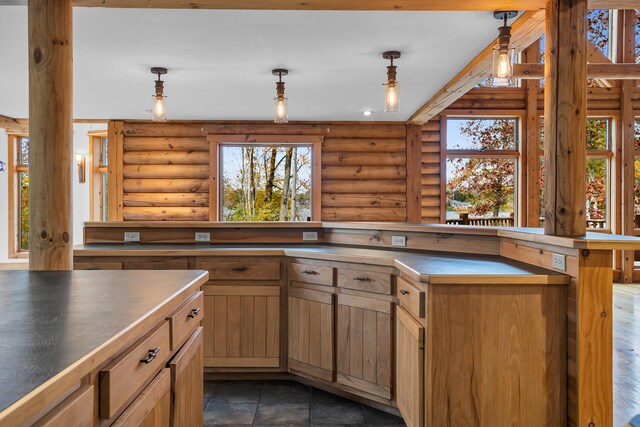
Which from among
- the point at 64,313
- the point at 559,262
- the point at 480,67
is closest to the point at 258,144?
the point at 480,67

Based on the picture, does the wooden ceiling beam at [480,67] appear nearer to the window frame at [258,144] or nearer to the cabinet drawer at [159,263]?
the window frame at [258,144]

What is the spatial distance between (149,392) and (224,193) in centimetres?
568

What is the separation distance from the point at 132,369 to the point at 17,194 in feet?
27.6

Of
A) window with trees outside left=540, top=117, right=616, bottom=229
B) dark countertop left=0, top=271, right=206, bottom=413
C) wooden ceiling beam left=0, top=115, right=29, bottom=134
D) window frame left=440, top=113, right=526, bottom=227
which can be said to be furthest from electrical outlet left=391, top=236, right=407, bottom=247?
wooden ceiling beam left=0, top=115, right=29, bottom=134

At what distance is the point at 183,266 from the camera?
327 cm

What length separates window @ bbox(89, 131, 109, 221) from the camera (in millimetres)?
8281

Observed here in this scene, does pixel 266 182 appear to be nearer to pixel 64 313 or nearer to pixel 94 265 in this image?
pixel 94 265

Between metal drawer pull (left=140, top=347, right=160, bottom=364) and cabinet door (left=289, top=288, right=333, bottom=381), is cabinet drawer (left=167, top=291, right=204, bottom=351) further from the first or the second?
cabinet door (left=289, top=288, right=333, bottom=381)

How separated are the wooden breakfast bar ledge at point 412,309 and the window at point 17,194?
531cm

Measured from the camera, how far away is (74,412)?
35.3 inches

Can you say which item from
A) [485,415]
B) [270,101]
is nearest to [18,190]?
[270,101]

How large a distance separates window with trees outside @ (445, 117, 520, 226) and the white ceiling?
2126 millimetres

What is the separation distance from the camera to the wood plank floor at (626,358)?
110 inches

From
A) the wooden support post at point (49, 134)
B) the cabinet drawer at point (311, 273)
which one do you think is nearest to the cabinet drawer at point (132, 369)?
the wooden support post at point (49, 134)
